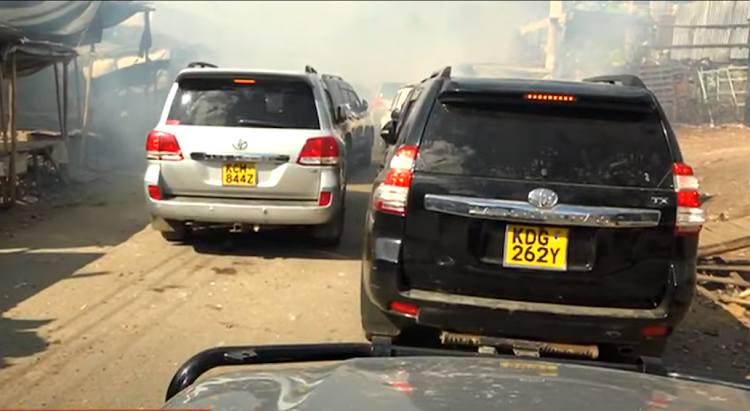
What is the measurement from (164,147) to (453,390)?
19.7 ft

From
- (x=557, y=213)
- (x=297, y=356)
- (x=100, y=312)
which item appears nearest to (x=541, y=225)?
(x=557, y=213)

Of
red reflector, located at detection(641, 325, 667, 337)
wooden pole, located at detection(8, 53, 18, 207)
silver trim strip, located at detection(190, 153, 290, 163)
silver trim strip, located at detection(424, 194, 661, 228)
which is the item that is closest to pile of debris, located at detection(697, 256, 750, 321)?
red reflector, located at detection(641, 325, 667, 337)

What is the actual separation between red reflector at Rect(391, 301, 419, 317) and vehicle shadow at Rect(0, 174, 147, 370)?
238 centimetres

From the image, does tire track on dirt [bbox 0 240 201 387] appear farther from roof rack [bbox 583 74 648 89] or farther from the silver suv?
roof rack [bbox 583 74 648 89]

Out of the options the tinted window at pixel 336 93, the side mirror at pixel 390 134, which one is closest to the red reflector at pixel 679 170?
the side mirror at pixel 390 134

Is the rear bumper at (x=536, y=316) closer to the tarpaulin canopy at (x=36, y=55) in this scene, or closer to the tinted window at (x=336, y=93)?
the tarpaulin canopy at (x=36, y=55)

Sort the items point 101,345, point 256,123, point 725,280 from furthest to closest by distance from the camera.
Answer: point 256,123, point 725,280, point 101,345

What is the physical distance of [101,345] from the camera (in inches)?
221

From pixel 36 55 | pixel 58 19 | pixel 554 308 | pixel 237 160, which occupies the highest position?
pixel 58 19

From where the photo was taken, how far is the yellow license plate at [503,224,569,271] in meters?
4.34

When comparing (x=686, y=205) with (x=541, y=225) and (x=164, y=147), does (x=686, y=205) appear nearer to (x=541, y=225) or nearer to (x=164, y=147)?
(x=541, y=225)

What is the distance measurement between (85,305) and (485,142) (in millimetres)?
3536

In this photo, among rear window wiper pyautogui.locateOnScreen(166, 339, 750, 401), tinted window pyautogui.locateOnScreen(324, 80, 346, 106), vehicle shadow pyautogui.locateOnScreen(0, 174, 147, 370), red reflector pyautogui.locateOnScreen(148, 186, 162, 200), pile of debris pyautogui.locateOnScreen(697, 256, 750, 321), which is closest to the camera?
rear window wiper pyautogui.locateOnScreen(166, 339, 750, 401)

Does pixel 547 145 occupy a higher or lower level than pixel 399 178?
higher
